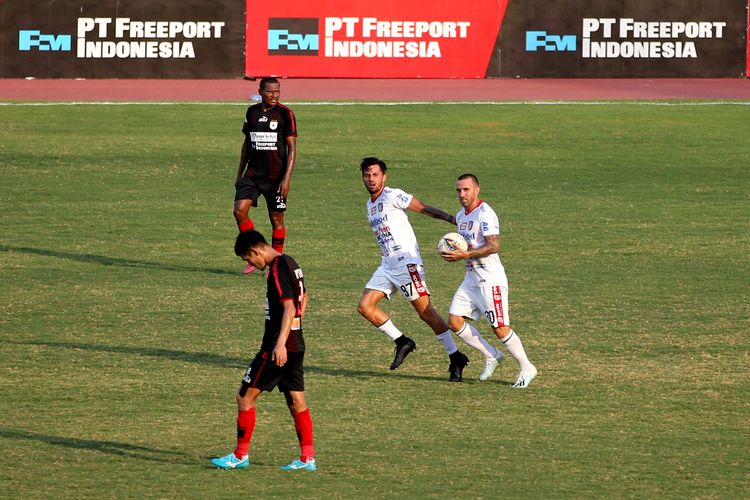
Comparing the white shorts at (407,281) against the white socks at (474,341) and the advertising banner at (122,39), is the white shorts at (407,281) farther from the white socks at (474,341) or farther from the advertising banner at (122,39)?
the advertising banner at (122,39)

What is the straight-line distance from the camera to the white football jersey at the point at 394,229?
12.9m

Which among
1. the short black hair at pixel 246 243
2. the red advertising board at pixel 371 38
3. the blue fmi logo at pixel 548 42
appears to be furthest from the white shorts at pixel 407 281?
the blue fmi logo at pixel 548 42

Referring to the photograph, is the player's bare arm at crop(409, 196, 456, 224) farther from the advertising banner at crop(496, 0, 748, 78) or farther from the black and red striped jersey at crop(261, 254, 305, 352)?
the advertising banner at crop(496, 0, 748, 78)

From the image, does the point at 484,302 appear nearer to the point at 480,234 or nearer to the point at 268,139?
the point at 480,234

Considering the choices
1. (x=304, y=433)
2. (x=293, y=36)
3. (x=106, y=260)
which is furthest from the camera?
(x=293, y=36)

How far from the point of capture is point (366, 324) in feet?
49.0

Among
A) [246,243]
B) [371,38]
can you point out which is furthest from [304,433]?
[371,38]

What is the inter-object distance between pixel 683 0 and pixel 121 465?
28.1 metres

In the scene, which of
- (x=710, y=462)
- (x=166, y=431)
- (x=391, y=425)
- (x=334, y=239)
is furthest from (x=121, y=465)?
(x=334, y=239)

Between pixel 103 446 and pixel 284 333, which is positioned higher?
pixel 284 333

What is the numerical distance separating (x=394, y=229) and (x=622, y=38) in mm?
23640

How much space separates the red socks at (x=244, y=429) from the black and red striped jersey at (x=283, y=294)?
0.47 metres

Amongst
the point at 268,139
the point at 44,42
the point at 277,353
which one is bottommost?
the point at 277,353

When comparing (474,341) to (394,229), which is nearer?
(474,341)
